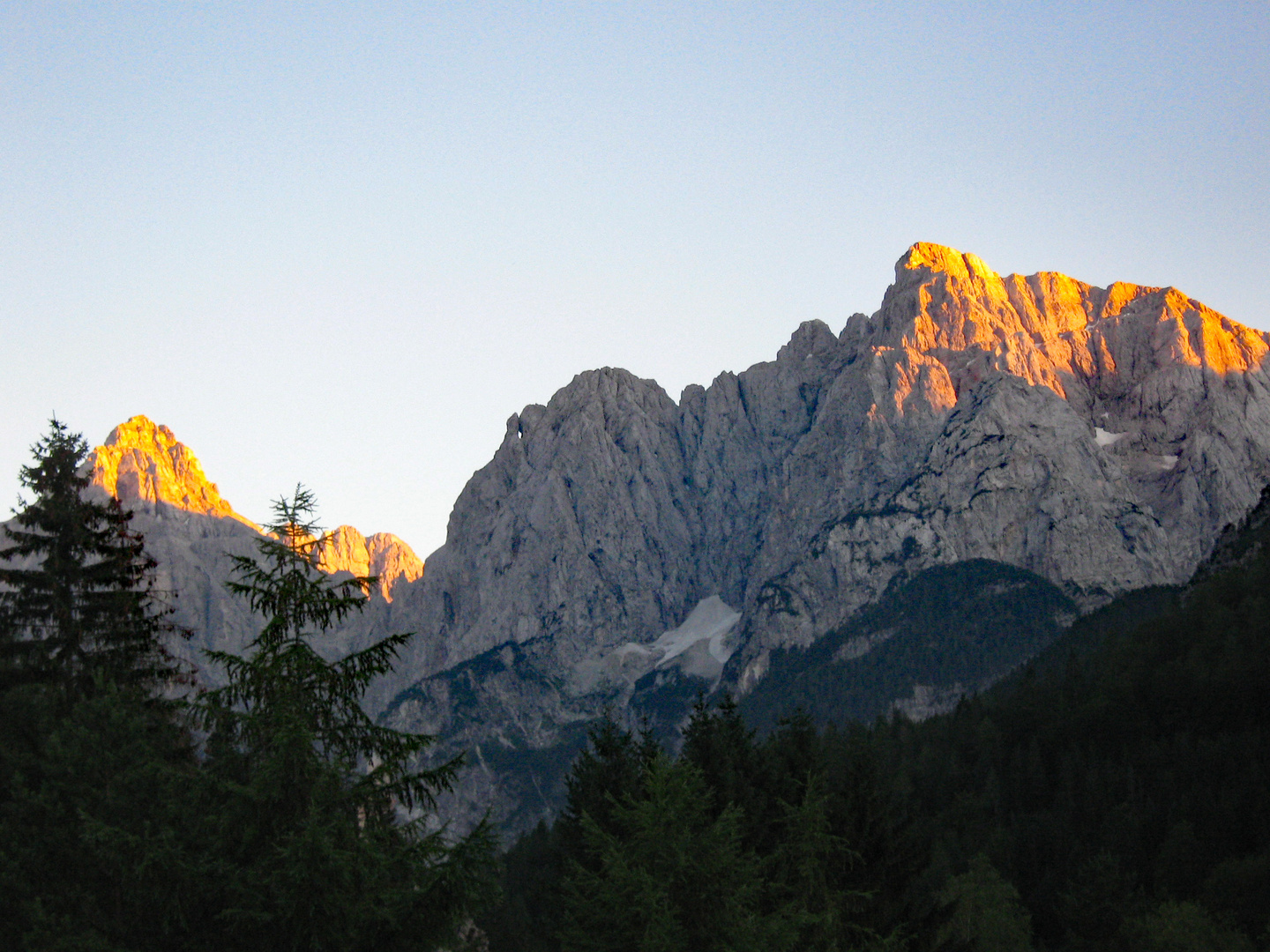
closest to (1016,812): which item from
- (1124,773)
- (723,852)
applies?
(1124,773)

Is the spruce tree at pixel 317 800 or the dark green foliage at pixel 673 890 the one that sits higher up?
the spruce tree at pixel 317 800

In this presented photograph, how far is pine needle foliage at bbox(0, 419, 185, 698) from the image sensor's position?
3466 cm

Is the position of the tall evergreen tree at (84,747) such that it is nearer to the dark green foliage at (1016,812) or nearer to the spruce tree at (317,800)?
the spruce tree at (317,800)

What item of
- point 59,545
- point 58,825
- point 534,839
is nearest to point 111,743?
point 58,825

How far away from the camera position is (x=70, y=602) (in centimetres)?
3538

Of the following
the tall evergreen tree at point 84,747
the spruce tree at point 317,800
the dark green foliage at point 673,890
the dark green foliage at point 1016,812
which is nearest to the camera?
the spruce tree at point 317,800

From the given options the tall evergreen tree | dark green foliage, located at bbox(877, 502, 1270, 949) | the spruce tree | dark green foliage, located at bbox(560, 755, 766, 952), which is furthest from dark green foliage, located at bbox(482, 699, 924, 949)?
dark green foliage, located at bbox(877, 502, 1270, 949)

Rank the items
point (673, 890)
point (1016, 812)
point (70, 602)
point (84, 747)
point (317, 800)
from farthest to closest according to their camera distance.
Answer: point (1016, 812)
point (70, 602)
point (673, 890)
point (84, 747)
point (317, 800)

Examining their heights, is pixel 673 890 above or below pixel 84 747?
below

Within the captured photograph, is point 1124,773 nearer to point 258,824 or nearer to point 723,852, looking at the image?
point 723,852

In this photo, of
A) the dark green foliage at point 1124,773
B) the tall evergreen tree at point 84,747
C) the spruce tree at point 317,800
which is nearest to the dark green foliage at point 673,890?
the spruce tree at point 317,800

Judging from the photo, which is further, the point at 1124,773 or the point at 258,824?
the point at 1124,773

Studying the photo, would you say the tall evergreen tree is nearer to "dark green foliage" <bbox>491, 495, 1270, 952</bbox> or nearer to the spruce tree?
the spruce tree

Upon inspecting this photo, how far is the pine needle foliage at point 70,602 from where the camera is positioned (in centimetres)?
3466
